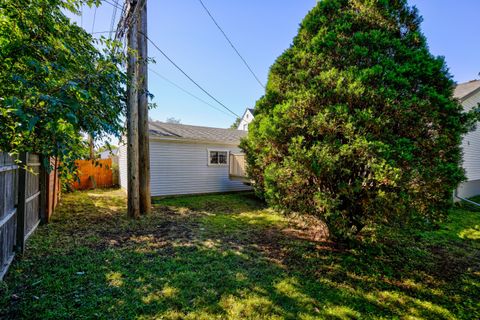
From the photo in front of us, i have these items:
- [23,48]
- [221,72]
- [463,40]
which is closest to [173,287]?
[23,48]

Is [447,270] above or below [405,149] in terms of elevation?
below

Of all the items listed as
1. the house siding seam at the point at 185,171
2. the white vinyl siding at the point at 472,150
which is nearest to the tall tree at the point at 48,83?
the house siding seam at the point at 185,171

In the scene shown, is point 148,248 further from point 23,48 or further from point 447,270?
point 447,270

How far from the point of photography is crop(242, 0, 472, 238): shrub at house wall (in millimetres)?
3236

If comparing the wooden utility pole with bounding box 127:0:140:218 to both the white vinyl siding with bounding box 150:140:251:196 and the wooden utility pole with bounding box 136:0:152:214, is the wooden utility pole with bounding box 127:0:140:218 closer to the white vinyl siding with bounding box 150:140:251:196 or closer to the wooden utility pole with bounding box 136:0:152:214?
the wooden utility pole with bounding box 136:0:152:214

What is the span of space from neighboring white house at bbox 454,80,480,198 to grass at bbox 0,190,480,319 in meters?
6.04

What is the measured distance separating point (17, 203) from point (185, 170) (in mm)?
6515

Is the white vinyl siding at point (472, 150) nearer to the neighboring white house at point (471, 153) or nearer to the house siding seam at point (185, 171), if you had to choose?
the neighboring white house at point (471, 153)

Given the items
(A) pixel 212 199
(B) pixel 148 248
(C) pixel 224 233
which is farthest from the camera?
(A) pixel 212 199

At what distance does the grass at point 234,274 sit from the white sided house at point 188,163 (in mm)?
3906

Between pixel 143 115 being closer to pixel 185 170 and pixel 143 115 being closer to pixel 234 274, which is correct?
pixel 185 170

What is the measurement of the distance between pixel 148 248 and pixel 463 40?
9329mm

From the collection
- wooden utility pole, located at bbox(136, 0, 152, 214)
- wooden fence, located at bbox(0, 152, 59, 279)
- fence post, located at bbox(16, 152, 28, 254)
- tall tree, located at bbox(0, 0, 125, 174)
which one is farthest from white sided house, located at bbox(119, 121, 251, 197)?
tall tree, located at bbox(0, 0, 125, 174)

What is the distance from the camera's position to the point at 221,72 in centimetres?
1224
